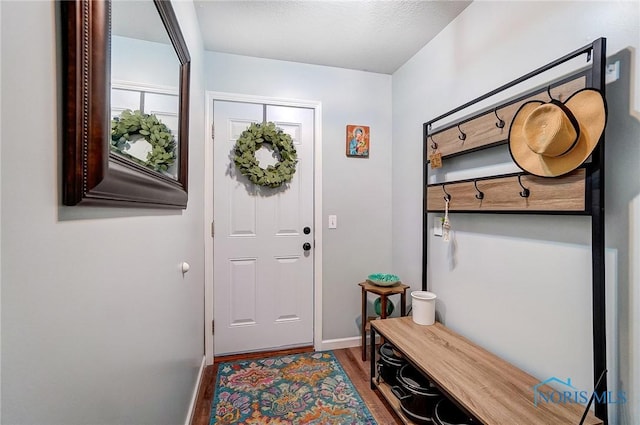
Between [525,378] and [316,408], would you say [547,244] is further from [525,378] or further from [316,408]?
[316,408]

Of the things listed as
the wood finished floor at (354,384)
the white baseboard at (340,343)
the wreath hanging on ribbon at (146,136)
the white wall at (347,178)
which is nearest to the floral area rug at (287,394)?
the wood finished floor at (354,384)

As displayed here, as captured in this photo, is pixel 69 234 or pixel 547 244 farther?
pixel 547 244

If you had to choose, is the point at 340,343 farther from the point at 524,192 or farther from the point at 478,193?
the point at 524,192

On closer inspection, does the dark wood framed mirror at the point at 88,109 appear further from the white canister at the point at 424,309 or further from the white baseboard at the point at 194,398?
the white canister at the point at 424,309

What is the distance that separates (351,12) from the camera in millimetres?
1795

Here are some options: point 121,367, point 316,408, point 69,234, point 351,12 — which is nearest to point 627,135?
point 351,12

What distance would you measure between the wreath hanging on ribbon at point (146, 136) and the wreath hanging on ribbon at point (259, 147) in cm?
100

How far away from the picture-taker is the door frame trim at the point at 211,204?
2240mm

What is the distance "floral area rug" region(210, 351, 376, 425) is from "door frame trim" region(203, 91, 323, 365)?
0.28 meters

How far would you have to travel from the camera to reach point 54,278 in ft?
1.60

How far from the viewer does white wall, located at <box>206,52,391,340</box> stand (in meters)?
2.46

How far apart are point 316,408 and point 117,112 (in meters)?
1.83

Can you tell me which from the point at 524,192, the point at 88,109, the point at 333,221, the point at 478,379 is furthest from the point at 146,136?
the point at 333,221

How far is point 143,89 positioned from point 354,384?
81.2 inches
